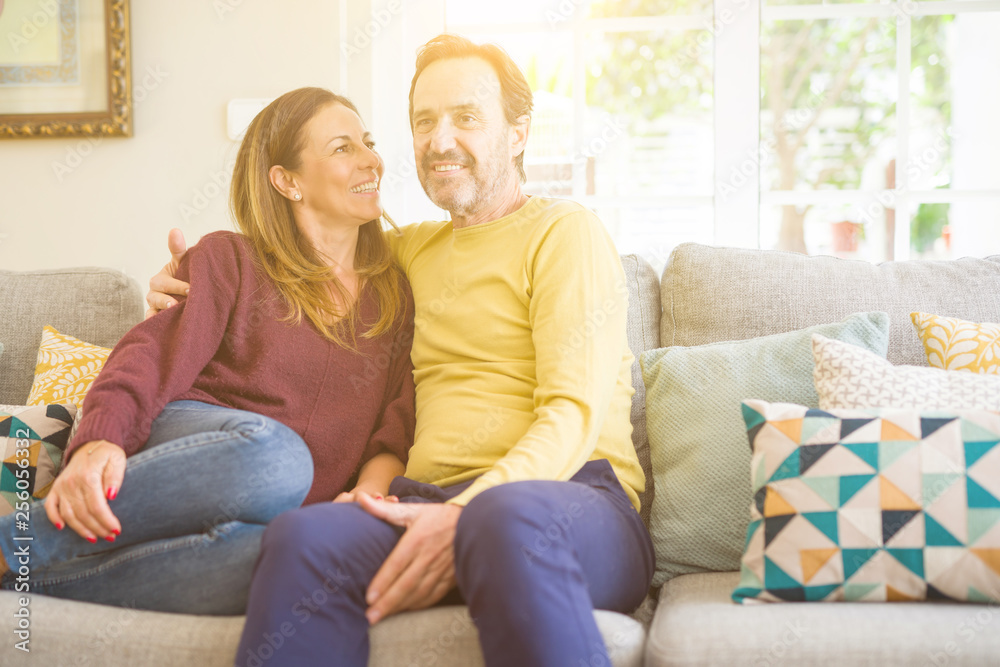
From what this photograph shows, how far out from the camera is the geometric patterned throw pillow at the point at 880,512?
104cm

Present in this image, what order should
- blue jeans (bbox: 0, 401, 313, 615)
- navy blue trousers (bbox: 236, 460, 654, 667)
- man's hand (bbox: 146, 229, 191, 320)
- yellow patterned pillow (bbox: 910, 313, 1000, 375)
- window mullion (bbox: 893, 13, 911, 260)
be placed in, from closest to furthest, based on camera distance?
navy blue trousers (bbox: 236, 460, 654, 667) → blue jeans (bbox: 0, 401, 313, 615) → yellow patterned pillow (bbox: 910, 313, 1000, 375) → man's hand (bbox: 146, 229, 191, 320) → window mullion (bbox: 893, 13, 911, 260)

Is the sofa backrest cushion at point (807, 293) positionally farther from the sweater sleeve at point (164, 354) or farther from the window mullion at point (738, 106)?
the sweater sleeve at point (164, 354)

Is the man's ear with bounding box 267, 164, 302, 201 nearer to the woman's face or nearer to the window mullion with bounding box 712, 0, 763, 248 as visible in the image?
the woman's face

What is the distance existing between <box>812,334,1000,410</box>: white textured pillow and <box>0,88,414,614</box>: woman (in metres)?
0.72

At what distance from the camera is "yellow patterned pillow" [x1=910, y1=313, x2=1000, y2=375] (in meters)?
1.32

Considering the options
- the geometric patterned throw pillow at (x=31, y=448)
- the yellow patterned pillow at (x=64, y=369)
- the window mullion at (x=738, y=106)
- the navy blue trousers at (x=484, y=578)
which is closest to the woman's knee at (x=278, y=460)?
the navy blue trousers at (x=484, y=578)

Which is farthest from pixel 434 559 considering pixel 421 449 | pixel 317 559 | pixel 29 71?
pixel 29 71

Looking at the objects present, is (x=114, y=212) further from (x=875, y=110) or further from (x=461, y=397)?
(x=875, y=110)

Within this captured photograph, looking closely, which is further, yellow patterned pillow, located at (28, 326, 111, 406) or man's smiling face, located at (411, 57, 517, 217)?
yellow patterned pillow, located at (28, 326, 111, 406)

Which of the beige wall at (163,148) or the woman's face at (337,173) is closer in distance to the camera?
the woman's face at (337,173)

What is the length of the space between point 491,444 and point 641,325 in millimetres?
505

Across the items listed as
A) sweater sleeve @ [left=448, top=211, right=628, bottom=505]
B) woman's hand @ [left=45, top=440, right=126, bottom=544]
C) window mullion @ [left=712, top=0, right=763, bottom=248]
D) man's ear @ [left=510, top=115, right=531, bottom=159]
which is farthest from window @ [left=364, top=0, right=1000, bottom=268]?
woman's hand @ [left=45, top=440, right=126, bottom=544]

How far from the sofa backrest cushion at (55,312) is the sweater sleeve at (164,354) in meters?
0.37

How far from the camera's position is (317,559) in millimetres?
1007
